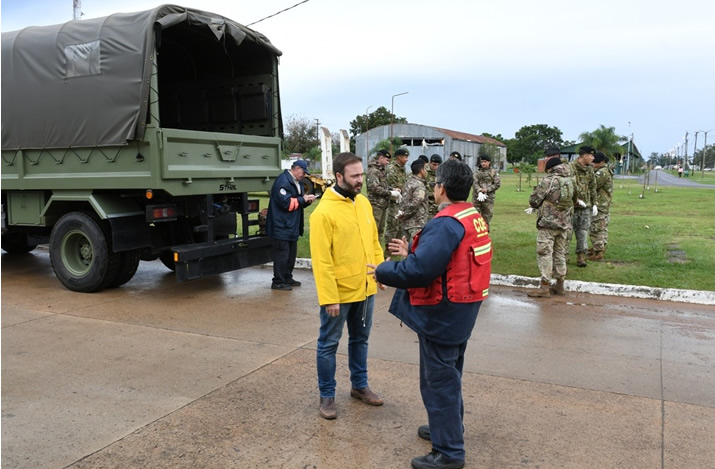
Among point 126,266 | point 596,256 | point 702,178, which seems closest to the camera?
point 126,266

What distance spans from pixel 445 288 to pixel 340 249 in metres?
0.89

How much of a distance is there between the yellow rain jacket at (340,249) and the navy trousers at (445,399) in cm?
75

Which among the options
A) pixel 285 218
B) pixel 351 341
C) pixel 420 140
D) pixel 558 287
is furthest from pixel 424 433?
pixel 420 140

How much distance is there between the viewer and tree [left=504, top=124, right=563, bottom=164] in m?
89.7

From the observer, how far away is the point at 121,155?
6.87 metres

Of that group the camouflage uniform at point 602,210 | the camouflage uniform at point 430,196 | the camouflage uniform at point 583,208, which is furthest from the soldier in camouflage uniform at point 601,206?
the camouflage uniform at point 430,196

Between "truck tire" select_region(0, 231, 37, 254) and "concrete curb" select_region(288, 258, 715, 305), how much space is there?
5.47 meters

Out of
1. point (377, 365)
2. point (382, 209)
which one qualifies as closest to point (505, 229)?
point (382, 209)

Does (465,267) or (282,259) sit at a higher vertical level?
(465,267)

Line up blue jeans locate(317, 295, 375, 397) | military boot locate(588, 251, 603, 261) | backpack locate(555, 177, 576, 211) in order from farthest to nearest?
military boot locate(588, 251, 603, 261) < backpack locate(555, 177, 576, 211) < blue jeans locate(317, 295, 375, 397)

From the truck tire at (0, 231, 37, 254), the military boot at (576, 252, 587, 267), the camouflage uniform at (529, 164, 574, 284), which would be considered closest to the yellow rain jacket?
the camouflage uniform at (529, 164, 574, 284)

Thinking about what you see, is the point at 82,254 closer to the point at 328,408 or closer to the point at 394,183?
the point at 394,183

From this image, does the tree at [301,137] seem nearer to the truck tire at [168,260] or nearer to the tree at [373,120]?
the tree at [373,120]

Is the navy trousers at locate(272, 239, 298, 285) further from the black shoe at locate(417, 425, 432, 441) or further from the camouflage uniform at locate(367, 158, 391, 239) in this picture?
the black shoe at locate(417, 425, 432, 441)
